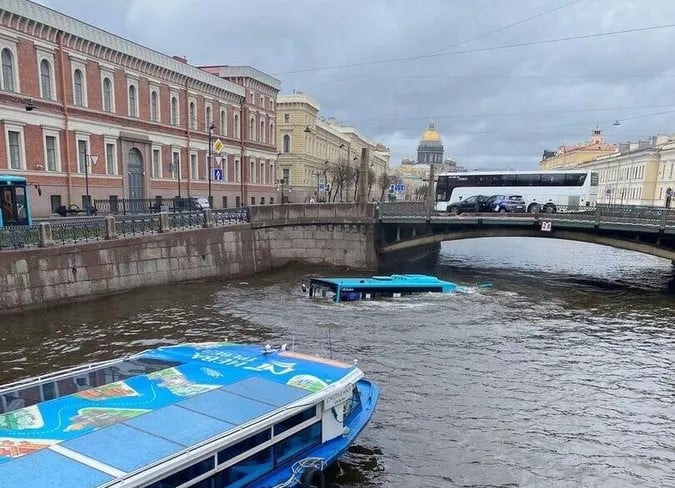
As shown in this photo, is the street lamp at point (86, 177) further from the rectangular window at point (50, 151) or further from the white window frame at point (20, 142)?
the white window frame at point (20, 142)

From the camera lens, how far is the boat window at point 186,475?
5359mm

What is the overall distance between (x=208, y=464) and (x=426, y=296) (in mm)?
18262

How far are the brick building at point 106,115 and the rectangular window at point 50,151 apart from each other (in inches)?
2.7

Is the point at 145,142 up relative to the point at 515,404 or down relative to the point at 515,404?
up

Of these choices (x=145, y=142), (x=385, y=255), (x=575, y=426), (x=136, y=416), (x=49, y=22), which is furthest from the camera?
(x=145, y=142)

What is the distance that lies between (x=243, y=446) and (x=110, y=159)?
1369 inches

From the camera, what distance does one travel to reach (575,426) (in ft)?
34.7

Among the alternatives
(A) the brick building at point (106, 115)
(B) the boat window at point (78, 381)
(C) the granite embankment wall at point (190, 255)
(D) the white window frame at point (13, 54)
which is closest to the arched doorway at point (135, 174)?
→ (A) the brick building at point (106, 115)

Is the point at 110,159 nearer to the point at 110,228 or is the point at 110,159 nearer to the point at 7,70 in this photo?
the point at 7,70

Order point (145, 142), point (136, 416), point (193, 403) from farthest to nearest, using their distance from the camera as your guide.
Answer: point (145, 142) → point (193, 403) → point (136, 416)

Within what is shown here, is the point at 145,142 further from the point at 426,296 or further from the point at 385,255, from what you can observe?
the point at 426,296

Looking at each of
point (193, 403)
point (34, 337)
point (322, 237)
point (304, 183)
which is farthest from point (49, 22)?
point (304, 183)

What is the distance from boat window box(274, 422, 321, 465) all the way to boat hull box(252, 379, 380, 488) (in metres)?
0.08

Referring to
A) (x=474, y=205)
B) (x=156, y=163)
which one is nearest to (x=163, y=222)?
(x=156, y=163)
